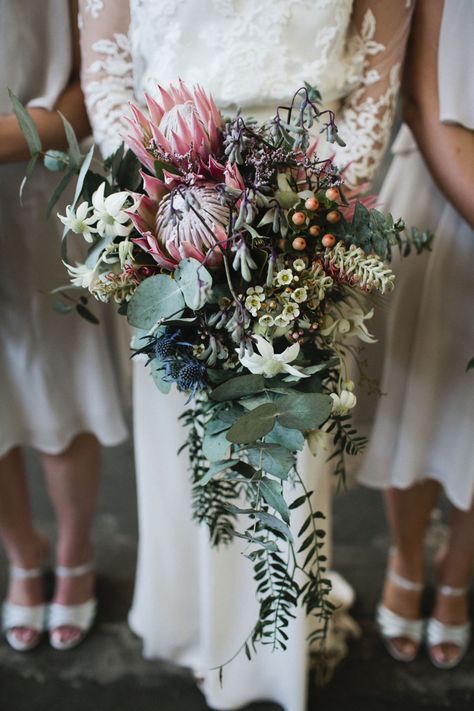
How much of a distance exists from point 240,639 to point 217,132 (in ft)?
3.13

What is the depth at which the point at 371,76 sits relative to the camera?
994 mm

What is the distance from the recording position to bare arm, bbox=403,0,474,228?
3.30 feet

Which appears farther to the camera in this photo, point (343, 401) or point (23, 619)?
point (23, 619)

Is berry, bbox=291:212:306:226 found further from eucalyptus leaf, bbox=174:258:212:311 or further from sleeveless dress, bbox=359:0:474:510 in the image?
sleeveless dress, bbox=359:0:474:510

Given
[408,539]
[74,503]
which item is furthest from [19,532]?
[408,539]

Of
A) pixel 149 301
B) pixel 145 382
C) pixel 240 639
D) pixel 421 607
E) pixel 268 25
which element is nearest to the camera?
pixel 149 301

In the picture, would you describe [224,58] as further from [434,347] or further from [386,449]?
[386,449]

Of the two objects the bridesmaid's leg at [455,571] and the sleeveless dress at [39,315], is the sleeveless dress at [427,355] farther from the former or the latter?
the sleeveless dress at [39,315]

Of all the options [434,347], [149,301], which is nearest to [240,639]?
[434,347]

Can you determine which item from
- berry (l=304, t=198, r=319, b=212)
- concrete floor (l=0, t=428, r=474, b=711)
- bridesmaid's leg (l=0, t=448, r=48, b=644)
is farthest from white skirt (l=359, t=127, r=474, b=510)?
bridesmaid's leg (l=0, t=448, r=48, b=644)

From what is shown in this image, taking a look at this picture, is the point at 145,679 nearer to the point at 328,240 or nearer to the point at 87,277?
the point at 87,277

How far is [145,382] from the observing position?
1.12 metres

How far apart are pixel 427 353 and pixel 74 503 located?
831mm

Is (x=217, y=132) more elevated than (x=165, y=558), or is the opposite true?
(x=217, y=132)
